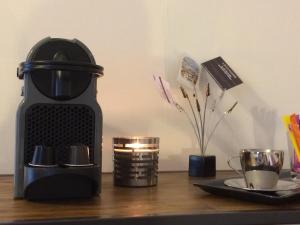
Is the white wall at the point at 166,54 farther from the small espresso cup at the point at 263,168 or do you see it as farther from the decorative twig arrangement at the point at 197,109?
the small espresso cup at the point at 263,168

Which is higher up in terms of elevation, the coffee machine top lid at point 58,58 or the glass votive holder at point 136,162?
the coffee machine top lid at point 58,58

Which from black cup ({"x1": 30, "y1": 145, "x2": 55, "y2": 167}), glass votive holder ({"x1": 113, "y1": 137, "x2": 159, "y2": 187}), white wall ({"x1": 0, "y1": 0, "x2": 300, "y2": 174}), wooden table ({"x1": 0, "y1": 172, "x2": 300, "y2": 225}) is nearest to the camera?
wooden table ({"x1": 0, "y1": 172, "x2": 300, "y2": 225})

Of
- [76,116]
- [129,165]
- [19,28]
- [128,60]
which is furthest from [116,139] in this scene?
[19,28]

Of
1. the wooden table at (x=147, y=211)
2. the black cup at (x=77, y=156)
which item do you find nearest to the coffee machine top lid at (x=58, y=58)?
the black cup at (x=77, y=156)

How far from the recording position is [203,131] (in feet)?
4.26

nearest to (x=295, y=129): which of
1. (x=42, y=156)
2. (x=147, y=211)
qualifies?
(x=147, y=211)

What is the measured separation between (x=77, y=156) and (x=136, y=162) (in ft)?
0.73

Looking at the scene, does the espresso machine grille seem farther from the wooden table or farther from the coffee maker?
the wooden table

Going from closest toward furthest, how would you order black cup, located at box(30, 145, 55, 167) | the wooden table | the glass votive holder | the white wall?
1. the wooden table
2. black cup, located at box(30, 145, 55, 167)
3. the glass votive holder
4. the white wall

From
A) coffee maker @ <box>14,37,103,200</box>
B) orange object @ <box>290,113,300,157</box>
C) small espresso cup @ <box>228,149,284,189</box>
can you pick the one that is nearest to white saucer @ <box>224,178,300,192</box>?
small espresso cup @ <box>228,149,284,189</box>

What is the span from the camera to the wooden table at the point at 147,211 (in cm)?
65

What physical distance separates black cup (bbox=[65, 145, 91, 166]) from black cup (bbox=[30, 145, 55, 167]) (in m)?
0.03

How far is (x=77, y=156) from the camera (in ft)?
2.58

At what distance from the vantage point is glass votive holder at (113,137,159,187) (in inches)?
38.6
